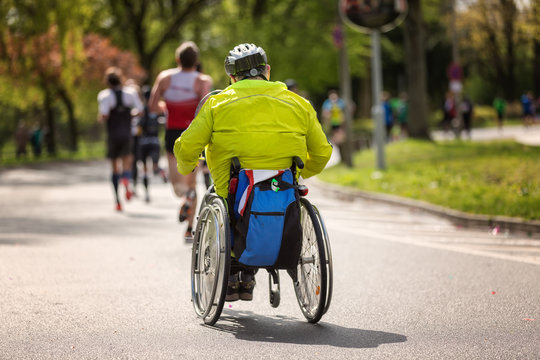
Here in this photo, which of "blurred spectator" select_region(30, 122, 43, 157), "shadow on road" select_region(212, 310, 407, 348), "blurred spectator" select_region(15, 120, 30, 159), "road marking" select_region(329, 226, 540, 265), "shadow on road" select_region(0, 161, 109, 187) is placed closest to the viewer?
"shadow on road" select_region(212, 310, 407, 348)

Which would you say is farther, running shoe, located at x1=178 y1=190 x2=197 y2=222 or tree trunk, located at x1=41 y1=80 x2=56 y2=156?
tree trunk, located at x1=41 y1=80 x2=56 y2=156

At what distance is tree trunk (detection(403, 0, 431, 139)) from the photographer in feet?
93.5

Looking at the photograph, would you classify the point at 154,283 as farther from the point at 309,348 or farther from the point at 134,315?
the point at 309,348

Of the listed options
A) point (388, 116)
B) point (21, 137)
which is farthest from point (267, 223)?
point (21, 137)

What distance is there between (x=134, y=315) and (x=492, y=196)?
25.4 ft

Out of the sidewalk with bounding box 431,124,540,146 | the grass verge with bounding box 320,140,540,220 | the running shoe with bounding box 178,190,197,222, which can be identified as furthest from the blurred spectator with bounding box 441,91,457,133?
the running shoe with bounding box 178,190,197,222

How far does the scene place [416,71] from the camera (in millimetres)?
28797

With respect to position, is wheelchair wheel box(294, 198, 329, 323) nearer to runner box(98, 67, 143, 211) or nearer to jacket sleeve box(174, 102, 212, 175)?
jacket sleeve box(174, 102, 212, 175)

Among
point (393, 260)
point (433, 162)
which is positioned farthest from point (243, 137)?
point (433, 162)

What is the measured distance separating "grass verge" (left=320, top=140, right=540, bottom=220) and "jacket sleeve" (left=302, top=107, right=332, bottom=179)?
5618mm

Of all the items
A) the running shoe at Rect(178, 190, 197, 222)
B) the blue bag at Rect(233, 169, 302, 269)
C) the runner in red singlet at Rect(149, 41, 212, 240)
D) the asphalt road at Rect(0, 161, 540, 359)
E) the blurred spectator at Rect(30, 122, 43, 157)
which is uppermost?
the runner in red singlet at Rect(149, 41, 212, 240)

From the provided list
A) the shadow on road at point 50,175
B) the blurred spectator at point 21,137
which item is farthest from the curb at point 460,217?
the blurred spectator at point 21,137

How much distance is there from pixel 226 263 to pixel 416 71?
80.0ft

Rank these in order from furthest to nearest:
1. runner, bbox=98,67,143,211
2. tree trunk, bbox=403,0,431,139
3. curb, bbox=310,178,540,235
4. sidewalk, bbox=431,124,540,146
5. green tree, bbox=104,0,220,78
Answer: green tree, bbox=104,0,220,78 < sidewalk, bbox=431,124,540,146 < tree trunk, bbox=403,0,431,139 < runner, bbox=98,67,143,211 < curb, bbox=310,178,540,235
